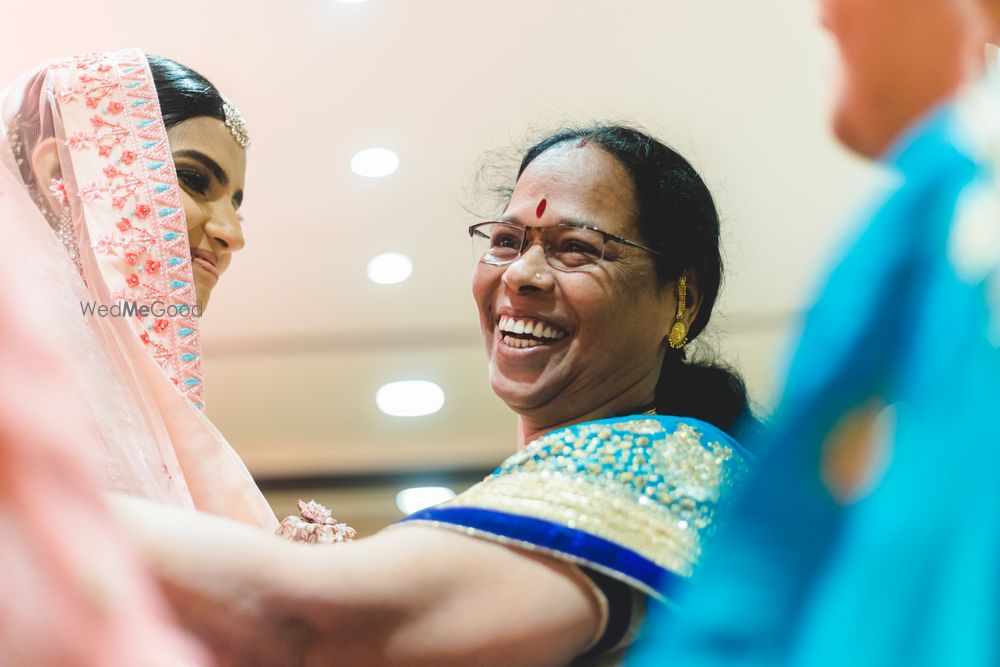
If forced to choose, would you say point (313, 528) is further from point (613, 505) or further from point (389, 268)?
point (389, 268)

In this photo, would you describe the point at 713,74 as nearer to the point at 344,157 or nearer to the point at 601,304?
the point at 344,157

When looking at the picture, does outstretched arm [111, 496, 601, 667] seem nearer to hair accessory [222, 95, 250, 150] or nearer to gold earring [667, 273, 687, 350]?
gold earring [667, 273, 687, 350]

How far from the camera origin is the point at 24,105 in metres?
1.86

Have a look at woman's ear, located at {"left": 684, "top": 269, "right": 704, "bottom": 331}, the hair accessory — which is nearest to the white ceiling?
the hair accessory

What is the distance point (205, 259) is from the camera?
1.97m

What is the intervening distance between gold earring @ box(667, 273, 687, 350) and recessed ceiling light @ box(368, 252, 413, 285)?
2.48 meters

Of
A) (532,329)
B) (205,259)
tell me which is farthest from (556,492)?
(205,259)

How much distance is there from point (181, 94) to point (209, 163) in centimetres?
13

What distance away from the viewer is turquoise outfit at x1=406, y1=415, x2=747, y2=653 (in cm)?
109

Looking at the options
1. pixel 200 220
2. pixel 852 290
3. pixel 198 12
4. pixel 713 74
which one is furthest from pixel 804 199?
pixel 852 290

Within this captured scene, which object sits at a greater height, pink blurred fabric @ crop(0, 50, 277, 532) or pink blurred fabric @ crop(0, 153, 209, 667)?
pink blurred fabric @ crop(0, 50, 277, 532)

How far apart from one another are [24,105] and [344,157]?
189 centimetres

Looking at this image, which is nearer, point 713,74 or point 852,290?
point 852,290

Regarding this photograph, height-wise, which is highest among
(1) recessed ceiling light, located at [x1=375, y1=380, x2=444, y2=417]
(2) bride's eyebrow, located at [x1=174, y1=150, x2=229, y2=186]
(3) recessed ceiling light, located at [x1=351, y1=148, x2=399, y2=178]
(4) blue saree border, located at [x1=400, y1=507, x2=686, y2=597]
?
(3) recessed ceiling light, located at [x1=351, y1=148, x2=399, y2=178]
